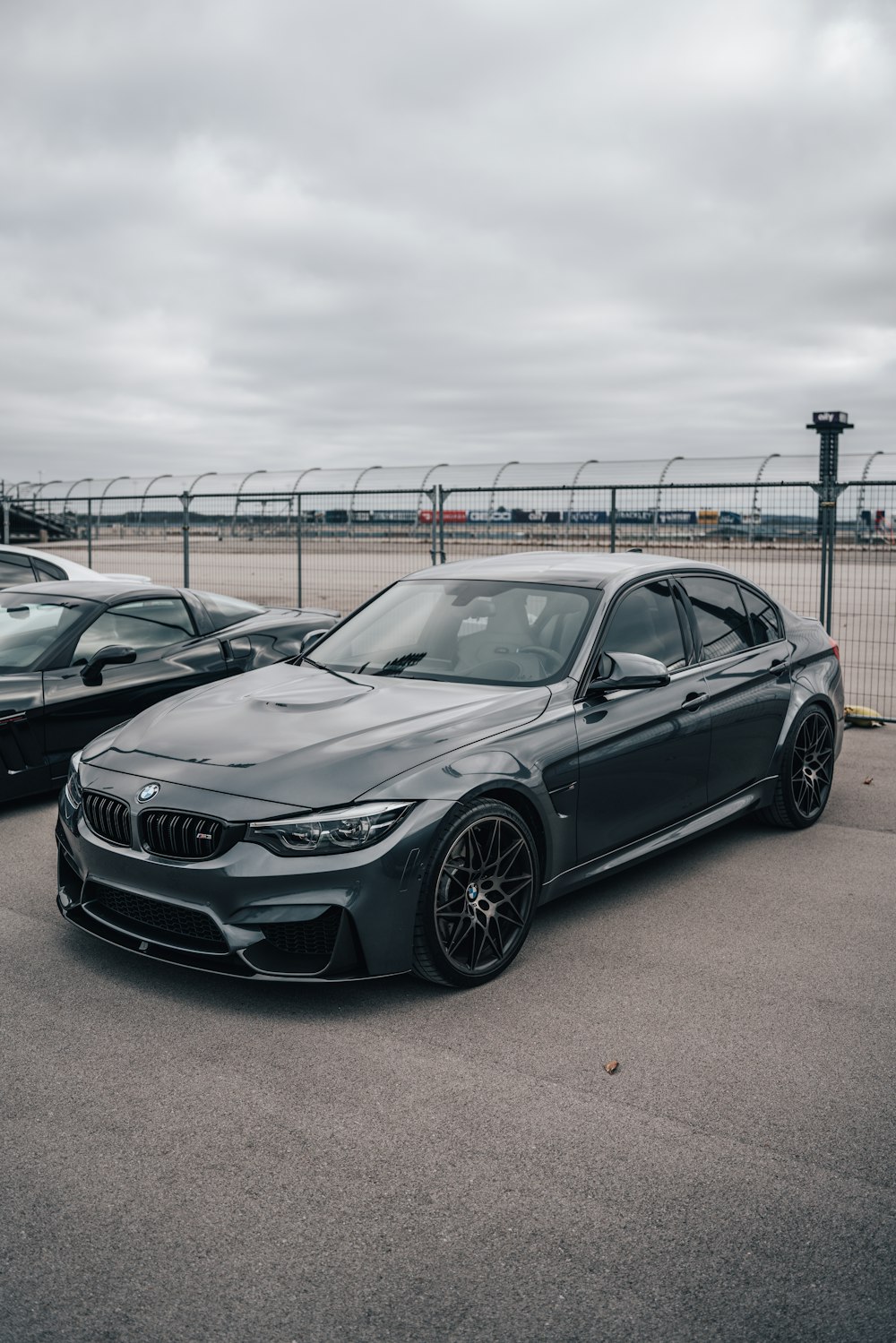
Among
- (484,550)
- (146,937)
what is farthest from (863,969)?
(484,550)

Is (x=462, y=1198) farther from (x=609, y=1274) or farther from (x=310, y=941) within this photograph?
(x=310, y=941)

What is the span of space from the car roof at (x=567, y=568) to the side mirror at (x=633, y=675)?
592 millimetres

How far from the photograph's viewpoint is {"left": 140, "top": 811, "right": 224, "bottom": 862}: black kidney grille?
3.80 meters

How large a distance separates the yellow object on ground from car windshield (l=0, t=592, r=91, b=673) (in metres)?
6.03

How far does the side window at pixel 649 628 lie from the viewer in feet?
16.5

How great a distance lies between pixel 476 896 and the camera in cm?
404

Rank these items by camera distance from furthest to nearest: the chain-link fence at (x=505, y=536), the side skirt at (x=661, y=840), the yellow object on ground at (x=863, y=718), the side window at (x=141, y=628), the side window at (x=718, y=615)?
the chain-link fence at (x=505, y=536), the yellow object on ground at (x=863, y=718), the side window at (x=141, y=628), the side window at (x=718, y=615), the side skirt at (x=661, y=840)

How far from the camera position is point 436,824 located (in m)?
3.86

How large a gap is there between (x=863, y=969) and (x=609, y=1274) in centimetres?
210

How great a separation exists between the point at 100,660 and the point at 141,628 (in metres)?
0.75

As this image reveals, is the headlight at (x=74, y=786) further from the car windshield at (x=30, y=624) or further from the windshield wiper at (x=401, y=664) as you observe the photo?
the car windshield at (x=30, y=624)

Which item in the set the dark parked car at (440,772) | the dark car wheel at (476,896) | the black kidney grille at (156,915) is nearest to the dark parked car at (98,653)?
the dark parked car at (440,772)

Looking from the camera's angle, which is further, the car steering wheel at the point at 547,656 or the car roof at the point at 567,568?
the car roof at the point at 567,568

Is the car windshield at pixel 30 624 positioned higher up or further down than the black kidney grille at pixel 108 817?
higher up
